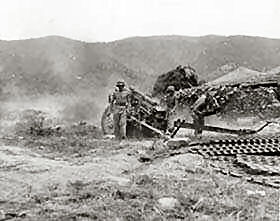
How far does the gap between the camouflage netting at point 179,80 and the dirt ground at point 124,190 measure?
31.7 feet

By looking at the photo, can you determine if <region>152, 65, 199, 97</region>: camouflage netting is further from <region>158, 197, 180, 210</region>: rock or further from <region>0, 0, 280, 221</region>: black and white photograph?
<region>158, 197, 180, 210</region>: rock

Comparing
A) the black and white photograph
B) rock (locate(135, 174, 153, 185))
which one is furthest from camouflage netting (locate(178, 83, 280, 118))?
rock (locate(135, 174, 153, 185))

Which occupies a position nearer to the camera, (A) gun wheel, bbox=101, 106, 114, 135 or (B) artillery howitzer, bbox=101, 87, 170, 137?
(B) artillery howitzer, bbox=101, 87, 170, 137

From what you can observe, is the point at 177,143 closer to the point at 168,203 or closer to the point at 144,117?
the point at 144,117

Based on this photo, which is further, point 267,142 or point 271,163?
point 267,142

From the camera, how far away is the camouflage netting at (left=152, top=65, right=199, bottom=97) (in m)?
18.0

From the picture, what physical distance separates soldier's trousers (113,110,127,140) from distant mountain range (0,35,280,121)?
24.0 feet

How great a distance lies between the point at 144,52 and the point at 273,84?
16.9 meters

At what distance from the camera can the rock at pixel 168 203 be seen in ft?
16.7

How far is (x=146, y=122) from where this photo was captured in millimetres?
11336

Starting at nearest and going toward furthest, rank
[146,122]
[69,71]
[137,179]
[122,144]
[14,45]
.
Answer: [137,179] < [122,144] < [146,122] < [69,71] < [14,45]

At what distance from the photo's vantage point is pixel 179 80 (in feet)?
59.7

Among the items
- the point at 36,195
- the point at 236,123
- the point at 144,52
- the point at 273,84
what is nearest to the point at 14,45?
the point at 144,52

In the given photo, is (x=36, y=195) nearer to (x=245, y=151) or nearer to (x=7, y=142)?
(x=245, y=151)
